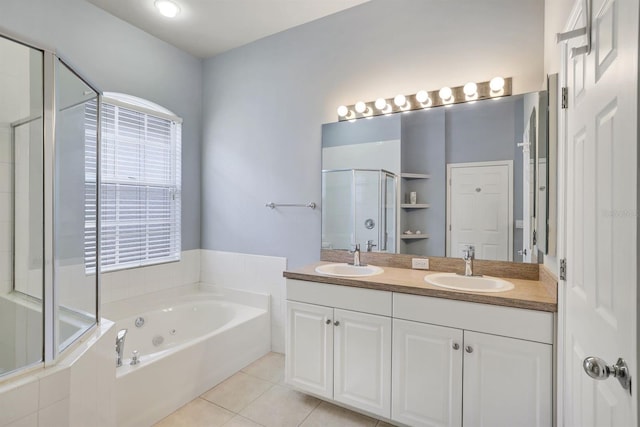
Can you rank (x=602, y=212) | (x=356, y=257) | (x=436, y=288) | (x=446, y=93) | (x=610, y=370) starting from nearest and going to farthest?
(x=610, y=370)
(x=602, y=212)
(x=436, y=288)
(x=446, y=93)
(x=356, y=257)

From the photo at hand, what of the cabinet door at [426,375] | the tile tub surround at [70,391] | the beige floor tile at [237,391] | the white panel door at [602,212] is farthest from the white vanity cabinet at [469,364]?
the tile tub surround at [70,391]

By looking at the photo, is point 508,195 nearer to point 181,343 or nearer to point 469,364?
point 469,364

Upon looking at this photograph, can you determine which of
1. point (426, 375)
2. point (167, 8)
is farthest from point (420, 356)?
point (167, 8)

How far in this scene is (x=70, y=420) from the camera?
132 centimetres

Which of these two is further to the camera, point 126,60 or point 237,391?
point 126,60

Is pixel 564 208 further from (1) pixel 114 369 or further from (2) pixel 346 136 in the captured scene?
(1) pixel 114 369

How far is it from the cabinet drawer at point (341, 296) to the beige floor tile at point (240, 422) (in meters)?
0.77

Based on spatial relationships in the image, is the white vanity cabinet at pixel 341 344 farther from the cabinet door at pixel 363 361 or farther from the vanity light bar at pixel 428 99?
the vanity light bar at pixel 428 99

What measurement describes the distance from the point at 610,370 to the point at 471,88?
1.77 meters

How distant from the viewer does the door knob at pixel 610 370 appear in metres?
0.72

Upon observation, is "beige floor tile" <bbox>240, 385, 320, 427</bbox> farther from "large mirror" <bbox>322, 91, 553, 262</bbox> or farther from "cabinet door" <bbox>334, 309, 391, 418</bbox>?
"large mirror" <bbox>322, 91, 553, 262</bbox>

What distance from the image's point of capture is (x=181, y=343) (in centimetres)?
281

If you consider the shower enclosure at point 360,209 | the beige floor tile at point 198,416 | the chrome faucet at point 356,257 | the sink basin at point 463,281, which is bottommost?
the beige floor tile at point 198,416

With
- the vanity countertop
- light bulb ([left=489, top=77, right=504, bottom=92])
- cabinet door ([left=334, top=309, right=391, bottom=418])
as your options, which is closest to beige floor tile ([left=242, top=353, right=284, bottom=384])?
cabinet door ([left=334, top=309, right=391, bottom=418])
